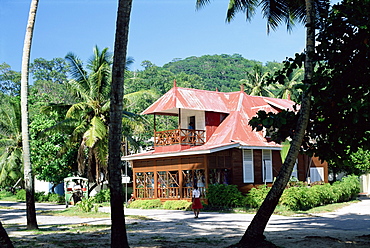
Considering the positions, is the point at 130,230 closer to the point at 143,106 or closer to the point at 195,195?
the point at 195,195

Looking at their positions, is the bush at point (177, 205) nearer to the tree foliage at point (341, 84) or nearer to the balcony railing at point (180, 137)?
the balcony railing at point (180, 137)

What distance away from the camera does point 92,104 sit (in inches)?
1253

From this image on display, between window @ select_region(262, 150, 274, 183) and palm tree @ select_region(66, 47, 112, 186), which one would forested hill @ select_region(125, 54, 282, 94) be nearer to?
palm tree @ select_region(66, 47, 112, 186)

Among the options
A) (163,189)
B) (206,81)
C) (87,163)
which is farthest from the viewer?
(206,81)

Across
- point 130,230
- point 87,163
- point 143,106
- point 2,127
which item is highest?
point 143,106

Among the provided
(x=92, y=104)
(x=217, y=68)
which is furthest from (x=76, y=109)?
(x=217, y=68)

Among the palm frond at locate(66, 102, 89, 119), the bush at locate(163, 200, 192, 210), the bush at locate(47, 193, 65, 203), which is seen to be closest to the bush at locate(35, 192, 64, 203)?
the bush at locate(47, 193, 65, 203)

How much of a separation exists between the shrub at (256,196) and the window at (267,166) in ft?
11.1

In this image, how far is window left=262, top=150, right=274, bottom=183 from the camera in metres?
27.6

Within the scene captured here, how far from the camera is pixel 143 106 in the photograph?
53062 mm

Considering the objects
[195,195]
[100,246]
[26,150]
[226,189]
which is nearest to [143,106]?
[226,189]

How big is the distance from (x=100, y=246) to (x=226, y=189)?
14.2m

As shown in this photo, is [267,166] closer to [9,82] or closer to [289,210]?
[289,210]

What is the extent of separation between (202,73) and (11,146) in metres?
69.2
